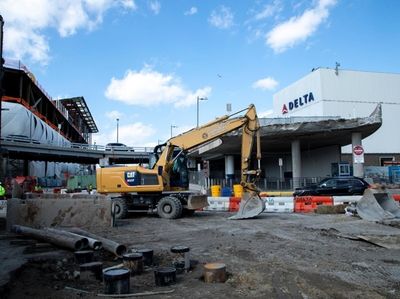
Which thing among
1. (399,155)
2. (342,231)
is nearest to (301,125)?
(342,231)

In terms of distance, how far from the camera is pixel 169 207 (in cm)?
1731

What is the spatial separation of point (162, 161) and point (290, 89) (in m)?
51.7

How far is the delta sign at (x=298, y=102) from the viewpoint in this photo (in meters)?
60.6

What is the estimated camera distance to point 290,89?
216ft

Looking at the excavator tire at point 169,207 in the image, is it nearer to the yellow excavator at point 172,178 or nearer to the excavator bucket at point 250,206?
the yellow excavator at point 172,178

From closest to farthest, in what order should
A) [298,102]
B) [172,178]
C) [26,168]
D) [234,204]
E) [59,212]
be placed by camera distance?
1. [59,212]
2. [172,178]
3. [234,204]
4. [298,102]
5. [26,168]

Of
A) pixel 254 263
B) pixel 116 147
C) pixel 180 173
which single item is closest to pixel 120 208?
pixel 180 173

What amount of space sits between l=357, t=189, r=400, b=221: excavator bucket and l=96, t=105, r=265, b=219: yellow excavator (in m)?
3.83

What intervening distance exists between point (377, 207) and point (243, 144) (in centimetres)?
571

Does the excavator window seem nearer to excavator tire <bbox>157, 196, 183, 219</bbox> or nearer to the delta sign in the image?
excavator tire <bbox>157, 196, 183, 219</bbox>

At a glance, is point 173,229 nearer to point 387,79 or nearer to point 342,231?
point 342,231

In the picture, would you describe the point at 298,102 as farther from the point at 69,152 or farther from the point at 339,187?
the point at 339,187

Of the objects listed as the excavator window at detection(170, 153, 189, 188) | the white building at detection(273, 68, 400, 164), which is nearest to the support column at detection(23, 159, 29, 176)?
the white building at detection(273, 68, 400, 164)

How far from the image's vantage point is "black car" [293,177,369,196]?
23.4 m
